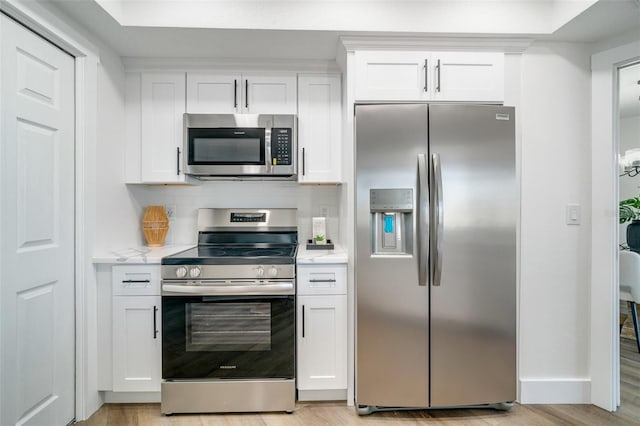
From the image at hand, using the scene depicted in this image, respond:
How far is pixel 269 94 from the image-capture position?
2.42 m

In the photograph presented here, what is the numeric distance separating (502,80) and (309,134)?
1262mm

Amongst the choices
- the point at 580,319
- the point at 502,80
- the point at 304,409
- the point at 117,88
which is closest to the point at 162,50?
the point at 117,88

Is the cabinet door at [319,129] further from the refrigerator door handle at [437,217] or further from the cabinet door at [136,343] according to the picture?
the cabinet door at [136,343]

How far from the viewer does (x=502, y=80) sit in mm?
2098

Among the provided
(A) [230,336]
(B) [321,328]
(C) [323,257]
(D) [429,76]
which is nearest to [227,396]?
(A) [230,336]

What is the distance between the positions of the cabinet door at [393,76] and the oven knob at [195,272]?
54.8 inches

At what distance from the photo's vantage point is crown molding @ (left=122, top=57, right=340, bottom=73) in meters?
2.37

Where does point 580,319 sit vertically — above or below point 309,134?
below

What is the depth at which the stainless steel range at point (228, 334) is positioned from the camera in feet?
6.57

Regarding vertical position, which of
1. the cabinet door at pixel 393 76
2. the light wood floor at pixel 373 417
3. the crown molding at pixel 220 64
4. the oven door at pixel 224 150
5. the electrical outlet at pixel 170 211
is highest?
the crown molding at pixel 220 64

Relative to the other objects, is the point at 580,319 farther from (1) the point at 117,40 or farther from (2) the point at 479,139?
(1) the point at 117,40

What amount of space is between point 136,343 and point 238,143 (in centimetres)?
140

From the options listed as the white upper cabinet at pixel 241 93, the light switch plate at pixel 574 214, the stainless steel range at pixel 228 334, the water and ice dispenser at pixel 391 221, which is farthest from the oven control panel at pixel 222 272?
the light switch plate at pixel 574 214

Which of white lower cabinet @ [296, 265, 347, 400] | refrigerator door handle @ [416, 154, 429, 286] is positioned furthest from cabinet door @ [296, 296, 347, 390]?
refrigerator door handle @ [416, 154, 429, 286]
